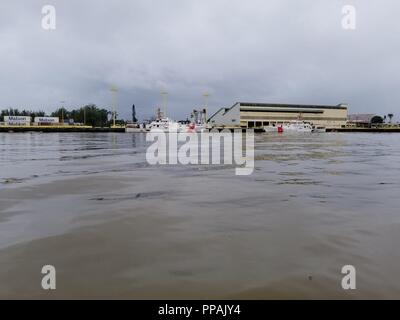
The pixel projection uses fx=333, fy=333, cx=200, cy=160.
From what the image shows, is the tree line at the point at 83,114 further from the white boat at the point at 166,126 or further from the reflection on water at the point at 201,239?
the reflection on water at the point at 201,239

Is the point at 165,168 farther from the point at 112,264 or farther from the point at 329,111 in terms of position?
the point at 329,111

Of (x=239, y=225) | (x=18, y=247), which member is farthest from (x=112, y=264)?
(x=239, y=225)

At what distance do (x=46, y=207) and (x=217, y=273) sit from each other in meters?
4.35

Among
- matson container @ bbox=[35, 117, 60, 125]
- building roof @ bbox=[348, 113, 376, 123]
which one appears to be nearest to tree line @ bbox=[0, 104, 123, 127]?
matson container @ bbox=[35, 117, 60, 125]

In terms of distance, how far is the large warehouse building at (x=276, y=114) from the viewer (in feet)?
450

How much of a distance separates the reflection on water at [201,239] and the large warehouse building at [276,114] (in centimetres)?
12817

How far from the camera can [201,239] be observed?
4.70 m

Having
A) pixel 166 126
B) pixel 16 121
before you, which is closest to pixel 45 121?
pixel 16 121

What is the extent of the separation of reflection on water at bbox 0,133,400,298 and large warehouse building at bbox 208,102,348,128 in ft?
421

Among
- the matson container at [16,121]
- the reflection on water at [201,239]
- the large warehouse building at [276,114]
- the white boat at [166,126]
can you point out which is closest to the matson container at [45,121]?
the matson container at [16,121]

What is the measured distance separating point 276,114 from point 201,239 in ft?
459

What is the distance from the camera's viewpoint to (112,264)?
12.6 feet

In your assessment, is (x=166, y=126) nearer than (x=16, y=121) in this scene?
Yes

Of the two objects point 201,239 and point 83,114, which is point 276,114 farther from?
point 201,239
